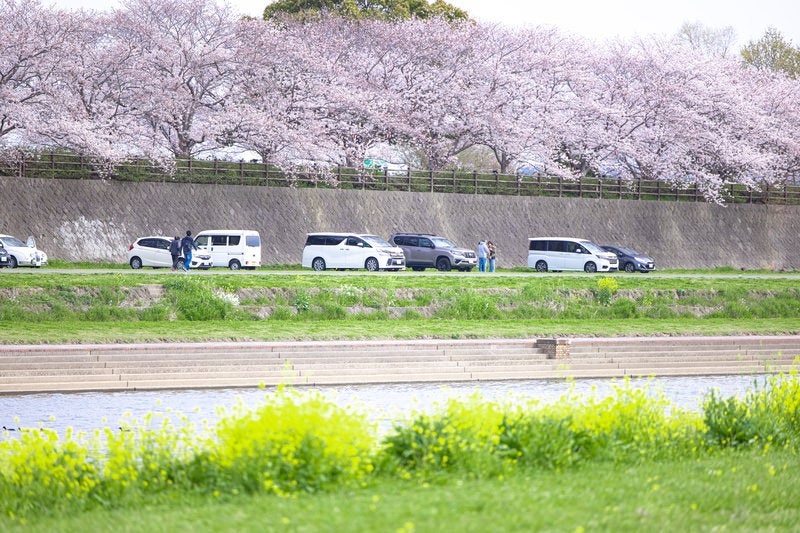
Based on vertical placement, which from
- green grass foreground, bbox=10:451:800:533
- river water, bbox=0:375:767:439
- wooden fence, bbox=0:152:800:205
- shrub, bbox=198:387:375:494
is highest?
wooden fence, bbox=0:152:800:205

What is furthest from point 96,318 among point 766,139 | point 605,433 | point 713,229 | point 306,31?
point 766,139

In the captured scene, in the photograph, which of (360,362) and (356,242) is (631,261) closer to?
(356,242)

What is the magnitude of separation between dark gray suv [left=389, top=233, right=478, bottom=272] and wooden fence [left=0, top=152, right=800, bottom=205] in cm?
644

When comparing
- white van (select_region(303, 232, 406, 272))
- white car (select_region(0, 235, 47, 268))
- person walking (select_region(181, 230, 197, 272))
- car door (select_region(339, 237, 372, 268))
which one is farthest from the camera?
car door (select_region(339, 237, 372, 268))

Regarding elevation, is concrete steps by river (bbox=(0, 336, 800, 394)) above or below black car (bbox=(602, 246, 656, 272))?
below

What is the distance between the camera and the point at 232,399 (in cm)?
1722

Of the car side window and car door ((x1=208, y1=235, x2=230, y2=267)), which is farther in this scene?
car door ((x1=208, y1=235, x2=230, y2=267))

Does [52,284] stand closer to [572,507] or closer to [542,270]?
[572,507]

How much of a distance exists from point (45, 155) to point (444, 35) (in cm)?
2151

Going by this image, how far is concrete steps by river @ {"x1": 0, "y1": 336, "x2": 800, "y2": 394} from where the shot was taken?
1827cm

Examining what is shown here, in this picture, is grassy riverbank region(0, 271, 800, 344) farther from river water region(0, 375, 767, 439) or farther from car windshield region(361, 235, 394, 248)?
car windshield region(361, 235, 394, 248)

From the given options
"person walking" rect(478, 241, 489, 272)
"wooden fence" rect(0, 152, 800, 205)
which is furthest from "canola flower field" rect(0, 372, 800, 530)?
"wooden fence" rect(0, 152, 800, 205)

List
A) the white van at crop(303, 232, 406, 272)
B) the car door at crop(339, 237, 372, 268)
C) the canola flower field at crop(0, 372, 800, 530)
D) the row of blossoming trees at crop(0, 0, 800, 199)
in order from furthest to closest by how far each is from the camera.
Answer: the row of blossoming trees at crop(0, 0, 800, 199)
the car door at crop(339, 237, 372, 268)
the white van at crop(303, 232, 406, 272)
the canola flower field at crop(0, 372, 800, 530)

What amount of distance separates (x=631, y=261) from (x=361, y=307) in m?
23.7
